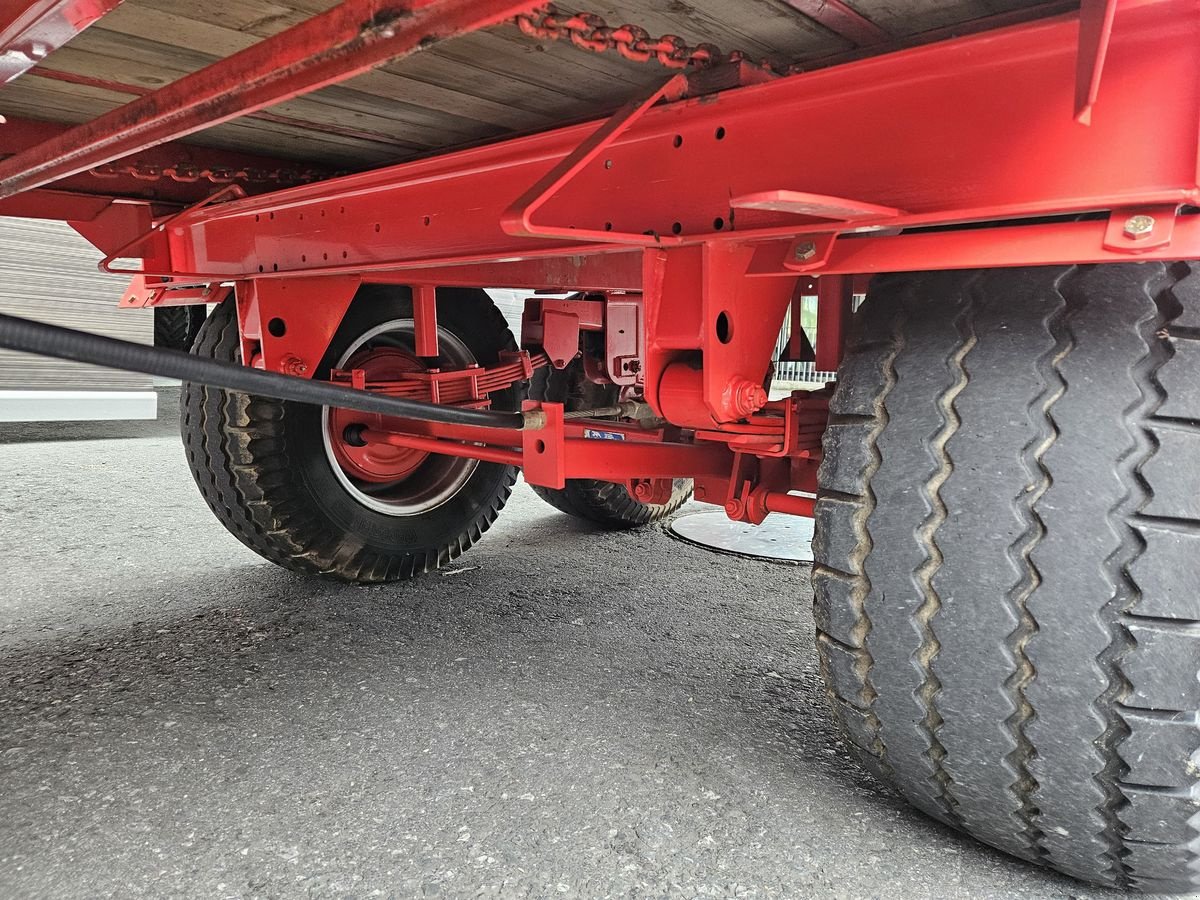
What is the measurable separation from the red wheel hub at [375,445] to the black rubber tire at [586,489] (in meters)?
0.80

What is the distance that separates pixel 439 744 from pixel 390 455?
1.48 meters

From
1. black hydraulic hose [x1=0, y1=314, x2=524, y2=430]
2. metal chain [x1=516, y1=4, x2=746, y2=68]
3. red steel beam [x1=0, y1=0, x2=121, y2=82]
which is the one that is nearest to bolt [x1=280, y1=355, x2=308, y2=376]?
black hydraulic hose [x1=0, y1=314, x2=524, y2=430]

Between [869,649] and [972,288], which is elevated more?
[972,288]

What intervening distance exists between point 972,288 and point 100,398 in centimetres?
660

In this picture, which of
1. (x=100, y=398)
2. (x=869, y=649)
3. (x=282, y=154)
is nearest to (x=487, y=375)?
(x=282, y=154)

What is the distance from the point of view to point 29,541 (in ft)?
11.9

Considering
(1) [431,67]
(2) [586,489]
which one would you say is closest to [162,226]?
Result: (1) [431,67]

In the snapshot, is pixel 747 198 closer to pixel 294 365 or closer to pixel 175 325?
pixel 294 365

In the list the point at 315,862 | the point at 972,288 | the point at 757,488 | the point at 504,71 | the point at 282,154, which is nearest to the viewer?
the point at 972,288

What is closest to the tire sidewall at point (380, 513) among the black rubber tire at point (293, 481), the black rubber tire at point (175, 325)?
the black rubber tire at point (293, 481)

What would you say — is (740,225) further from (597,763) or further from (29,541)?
(29,541)

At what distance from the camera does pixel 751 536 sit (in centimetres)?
388

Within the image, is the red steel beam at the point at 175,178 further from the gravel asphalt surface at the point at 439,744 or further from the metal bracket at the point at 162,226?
the gravel asphalt surface at the point at 439,744

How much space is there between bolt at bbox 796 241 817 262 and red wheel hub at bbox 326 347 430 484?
189 centimetres
